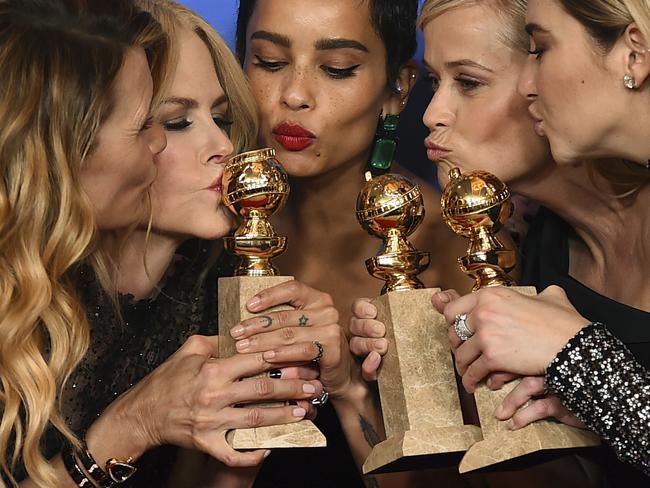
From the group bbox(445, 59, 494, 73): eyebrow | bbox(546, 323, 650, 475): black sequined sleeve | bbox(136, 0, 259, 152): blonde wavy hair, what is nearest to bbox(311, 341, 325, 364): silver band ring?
bbox(546, 323, 650, 475): black sequined sleeve

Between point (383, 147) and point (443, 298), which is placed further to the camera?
point (383, 147)

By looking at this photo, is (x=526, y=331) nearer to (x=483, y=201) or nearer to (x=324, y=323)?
(x=483, y=201)

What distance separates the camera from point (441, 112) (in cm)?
176

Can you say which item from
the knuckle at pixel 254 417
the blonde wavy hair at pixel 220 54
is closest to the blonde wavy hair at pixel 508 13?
the blonde wavy hair at pixel 220 54

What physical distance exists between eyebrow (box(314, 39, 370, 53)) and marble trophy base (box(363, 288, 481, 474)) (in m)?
0.64

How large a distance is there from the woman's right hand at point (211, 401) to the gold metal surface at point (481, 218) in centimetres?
26

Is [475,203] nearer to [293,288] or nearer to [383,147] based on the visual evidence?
[293,288]

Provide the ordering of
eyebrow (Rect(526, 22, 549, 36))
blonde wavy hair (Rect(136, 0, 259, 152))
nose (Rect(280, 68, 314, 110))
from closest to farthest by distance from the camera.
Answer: eyebrow (Rect(526, 22, 549, 36)) < blonde wavy hair (Rect(136, 0, 259, 152)) < nose (Rect(280, 68, 314, 110))

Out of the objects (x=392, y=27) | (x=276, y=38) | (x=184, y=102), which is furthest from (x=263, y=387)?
(x=392, y=27)

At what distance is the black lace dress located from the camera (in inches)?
61.1

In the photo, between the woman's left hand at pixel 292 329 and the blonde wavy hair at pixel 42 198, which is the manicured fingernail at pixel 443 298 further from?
the blonde wavy hair at pixel 42 198

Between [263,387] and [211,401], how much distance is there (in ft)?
0.23

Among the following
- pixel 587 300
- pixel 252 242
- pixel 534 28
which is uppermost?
pixel 534 28

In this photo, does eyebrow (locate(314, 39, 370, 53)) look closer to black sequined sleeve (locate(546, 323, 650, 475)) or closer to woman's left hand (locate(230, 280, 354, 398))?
woman's left hand (locate(230, 280, 354, 398))
